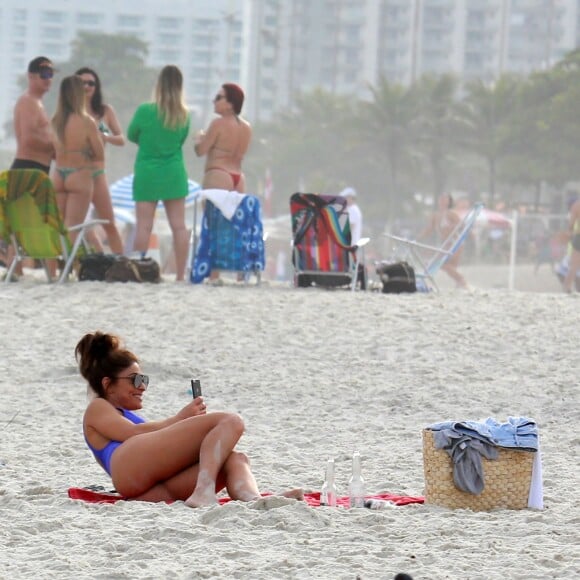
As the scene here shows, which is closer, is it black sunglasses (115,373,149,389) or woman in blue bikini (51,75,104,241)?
black sunglasses (115,373,149,389)

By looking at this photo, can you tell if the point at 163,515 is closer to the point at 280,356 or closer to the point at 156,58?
the point at 280,356

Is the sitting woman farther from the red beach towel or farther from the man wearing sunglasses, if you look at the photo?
the man wearing sunglasses

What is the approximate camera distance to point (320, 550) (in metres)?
4.05

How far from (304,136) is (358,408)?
7118cm

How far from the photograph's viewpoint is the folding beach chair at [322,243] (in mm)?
10984

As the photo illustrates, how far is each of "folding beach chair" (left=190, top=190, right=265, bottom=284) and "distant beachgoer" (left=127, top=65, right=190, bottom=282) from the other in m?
0.30

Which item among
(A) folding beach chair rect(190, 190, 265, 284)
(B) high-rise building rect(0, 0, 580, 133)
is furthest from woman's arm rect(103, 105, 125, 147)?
(B) high-rise building rect(0, 0, 580, 133)

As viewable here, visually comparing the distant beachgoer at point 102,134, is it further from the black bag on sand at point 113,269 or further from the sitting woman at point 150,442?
the sitting woman at point 150,442

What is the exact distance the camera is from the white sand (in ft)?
13.1

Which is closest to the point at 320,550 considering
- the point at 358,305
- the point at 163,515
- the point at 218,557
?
the point at 218,557

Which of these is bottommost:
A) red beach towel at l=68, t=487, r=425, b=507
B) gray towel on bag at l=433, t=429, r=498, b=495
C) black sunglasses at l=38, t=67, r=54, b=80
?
red beach towel at l=68, t=487, r=425, b=507

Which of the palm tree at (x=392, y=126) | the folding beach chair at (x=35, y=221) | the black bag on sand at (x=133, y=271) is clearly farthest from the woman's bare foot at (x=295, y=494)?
the palm tree at (x=392, y=126)

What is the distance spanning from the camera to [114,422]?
4.77 m

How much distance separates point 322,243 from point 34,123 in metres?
2.15
